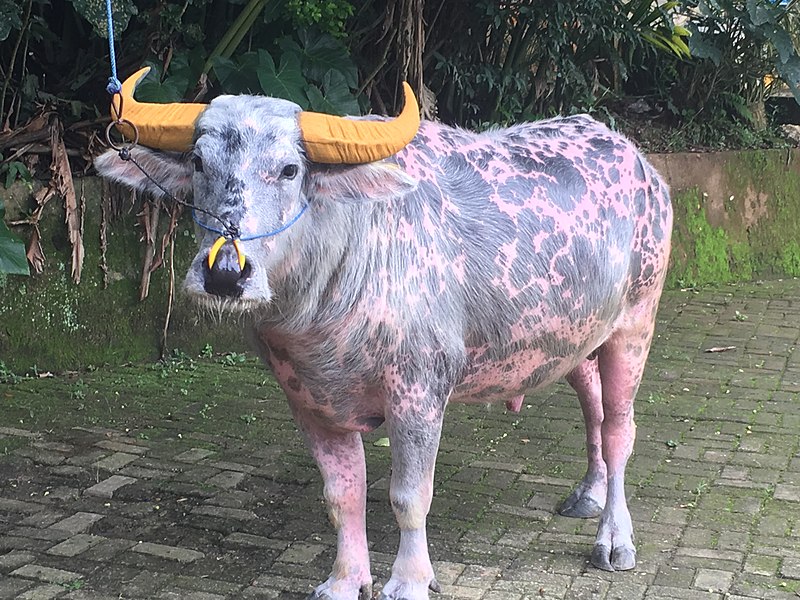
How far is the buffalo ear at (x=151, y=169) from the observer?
3.22 meters

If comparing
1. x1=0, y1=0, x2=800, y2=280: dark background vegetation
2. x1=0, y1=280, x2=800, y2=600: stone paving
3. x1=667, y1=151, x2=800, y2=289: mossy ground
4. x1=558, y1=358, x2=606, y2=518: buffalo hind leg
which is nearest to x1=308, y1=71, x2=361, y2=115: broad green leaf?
x1=0, y1=0, x2=800, y2=280: dark background vegetation

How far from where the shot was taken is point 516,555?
409 centimetres

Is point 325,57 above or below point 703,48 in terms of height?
above

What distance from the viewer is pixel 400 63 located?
727 centimetres

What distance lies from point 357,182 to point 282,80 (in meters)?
3.16

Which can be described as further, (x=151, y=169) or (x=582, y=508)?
(x=582, y=508)

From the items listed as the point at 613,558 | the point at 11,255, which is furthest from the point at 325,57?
the point at 613,558

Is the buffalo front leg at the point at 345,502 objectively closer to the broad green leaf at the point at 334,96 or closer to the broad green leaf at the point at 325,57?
the broad green leaf at the point at 334,96

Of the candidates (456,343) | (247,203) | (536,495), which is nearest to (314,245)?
(247,203)

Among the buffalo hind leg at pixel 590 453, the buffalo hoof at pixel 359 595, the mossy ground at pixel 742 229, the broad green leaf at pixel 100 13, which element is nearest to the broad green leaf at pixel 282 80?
the broad green leaf at pixel 100 13

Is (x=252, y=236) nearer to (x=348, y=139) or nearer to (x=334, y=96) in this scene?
(x=348, y=139)

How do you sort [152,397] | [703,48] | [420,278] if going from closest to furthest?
[420,278], [152,397], [703,48]

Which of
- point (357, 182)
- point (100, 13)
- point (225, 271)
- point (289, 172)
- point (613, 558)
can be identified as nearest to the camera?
point (225, 271)

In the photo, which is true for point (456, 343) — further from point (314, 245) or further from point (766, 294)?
point (766, 294)
